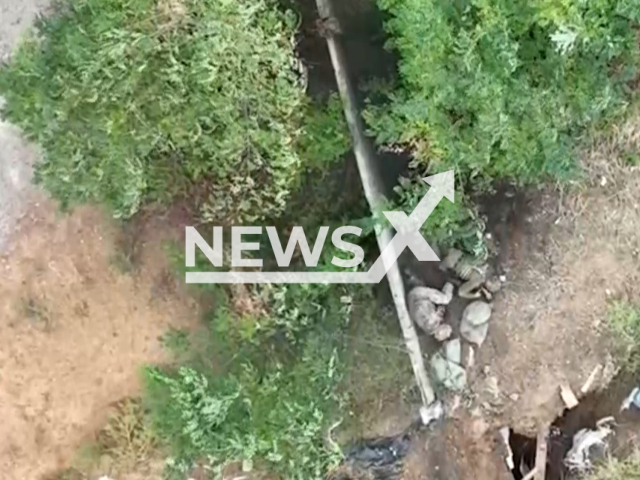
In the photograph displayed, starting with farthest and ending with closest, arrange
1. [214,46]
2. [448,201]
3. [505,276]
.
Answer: [505,276]
[448,201]
[214,46]

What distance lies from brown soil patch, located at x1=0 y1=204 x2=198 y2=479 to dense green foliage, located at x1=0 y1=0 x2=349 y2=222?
623mm

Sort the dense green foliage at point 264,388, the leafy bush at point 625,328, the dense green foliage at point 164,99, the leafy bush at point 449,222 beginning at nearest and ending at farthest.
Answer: the dense green foliage at point 164,99
the dense green foliage at point 264,388
the leafy bush at point 449,222
the leafy bush at point 625,328

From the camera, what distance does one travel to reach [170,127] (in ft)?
10.4

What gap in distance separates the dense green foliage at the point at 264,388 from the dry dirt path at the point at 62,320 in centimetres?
36

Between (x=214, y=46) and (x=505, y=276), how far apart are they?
65.6 inches

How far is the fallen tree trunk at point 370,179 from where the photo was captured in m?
3.67

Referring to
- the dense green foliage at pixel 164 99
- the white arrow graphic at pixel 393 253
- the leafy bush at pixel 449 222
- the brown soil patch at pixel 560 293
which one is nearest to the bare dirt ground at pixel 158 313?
the brown soil patch at pixel 560 293

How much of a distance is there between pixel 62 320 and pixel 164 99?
1.39 meters

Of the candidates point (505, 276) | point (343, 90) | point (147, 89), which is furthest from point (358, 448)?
point (147, 89)

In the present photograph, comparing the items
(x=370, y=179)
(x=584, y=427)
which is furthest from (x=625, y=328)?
(x=370, y=179)

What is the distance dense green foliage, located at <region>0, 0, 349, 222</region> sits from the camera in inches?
123

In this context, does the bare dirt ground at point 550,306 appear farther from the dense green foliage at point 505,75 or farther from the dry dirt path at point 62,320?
the dry dirt path at point 62,320

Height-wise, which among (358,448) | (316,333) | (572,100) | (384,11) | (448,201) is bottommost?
(358,448)

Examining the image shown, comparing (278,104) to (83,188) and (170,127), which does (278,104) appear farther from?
(83,188)
